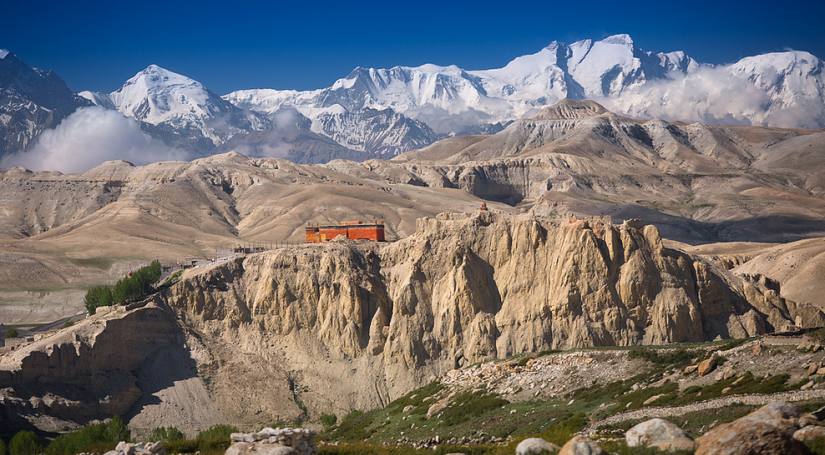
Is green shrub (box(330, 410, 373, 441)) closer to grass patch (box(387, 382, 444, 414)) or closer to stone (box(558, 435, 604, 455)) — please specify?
grass patch (box(387, 382, 444, 414))

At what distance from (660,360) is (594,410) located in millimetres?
10501

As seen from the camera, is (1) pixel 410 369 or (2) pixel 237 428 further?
(1) pixel 410 369

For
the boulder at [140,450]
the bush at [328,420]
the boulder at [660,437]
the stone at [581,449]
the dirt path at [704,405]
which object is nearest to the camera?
the stone at [581,449]

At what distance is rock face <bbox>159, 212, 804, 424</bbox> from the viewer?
82750mm

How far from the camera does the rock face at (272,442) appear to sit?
35.9 m

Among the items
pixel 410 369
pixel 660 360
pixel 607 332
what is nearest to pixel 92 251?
pixel 410 369

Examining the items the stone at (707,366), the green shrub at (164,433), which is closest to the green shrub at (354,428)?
the green shrub at (164,433)

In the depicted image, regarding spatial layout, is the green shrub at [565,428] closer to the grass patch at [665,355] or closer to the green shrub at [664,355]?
the grass patch at [665,355]

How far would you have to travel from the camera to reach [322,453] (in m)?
39.9

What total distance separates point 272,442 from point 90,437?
35317mm

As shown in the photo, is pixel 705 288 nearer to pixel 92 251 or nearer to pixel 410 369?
pixel 410 369

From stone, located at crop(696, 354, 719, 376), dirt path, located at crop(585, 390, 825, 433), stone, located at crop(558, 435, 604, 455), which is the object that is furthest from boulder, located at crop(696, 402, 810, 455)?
stone, located at crop(696, 354, 719, 376)

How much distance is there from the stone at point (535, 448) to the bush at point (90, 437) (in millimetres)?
31469

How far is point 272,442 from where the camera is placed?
36438 mm
